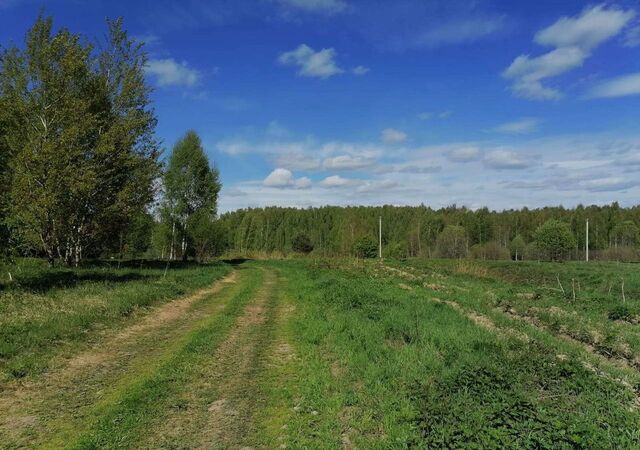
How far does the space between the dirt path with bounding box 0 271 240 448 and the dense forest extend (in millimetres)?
79844

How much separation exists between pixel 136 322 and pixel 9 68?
58.6 feet

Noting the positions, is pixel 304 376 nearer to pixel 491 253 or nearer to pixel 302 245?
pixel 302 245

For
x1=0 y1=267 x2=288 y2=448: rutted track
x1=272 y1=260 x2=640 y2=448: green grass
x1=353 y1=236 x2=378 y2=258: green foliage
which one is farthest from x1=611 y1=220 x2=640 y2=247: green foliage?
x1=0 y1=267 x2=288 y2=448: rutted track

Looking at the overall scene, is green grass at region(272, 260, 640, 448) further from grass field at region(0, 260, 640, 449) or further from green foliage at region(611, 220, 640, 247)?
green foliage at region(611, 220, 640, 247)

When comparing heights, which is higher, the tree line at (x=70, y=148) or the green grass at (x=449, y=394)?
the tree line at (x=70, y=148)

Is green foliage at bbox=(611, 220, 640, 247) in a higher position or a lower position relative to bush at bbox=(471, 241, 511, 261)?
higher

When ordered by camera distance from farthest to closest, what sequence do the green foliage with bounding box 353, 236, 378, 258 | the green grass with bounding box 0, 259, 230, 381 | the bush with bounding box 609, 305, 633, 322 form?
1. the green foliage with bounding box 353, 236, 378, 258
2. the bush with bounding box 609, 305, 633, 322
3. the green grass with bounding box 0, 259, 230, 381

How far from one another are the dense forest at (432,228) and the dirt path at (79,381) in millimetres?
79844

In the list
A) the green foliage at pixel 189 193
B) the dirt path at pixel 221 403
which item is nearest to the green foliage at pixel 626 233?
the green foliage at pixel 189 193

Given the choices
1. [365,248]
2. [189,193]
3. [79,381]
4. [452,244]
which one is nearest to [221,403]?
[79,381]

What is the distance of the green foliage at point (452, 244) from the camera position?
9294cm

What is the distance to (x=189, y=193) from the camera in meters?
45.3

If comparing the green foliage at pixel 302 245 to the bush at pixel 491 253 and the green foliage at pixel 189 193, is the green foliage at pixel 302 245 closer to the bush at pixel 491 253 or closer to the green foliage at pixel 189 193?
the bush at pixel 491 253

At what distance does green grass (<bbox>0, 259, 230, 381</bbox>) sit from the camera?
8.96m
